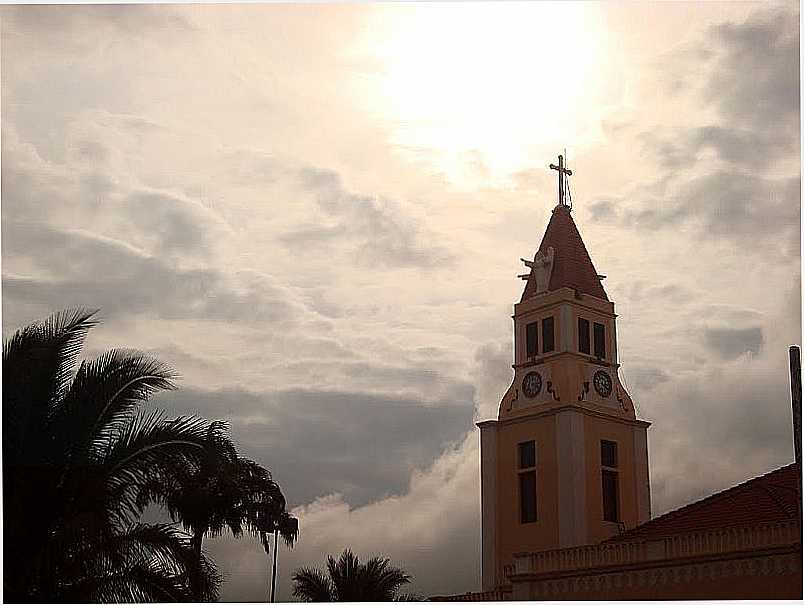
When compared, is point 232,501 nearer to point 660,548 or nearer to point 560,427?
point 560,427

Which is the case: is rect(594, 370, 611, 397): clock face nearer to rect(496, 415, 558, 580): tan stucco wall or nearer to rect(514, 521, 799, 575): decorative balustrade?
rect(496, 415, 558, 580): tan stucco wall

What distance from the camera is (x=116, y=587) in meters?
8.10

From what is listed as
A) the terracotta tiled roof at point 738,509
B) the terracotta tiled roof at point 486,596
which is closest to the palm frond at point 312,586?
the terracotta tiled roof at point 486,596

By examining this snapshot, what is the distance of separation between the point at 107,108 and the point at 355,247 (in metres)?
1.86

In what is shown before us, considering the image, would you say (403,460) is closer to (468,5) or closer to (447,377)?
(447,377)

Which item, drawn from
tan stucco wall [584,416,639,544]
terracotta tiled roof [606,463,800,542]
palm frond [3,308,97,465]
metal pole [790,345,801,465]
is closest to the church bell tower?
tan stucco wall [584,416,639,544]

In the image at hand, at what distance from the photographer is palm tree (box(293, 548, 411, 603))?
338 inches

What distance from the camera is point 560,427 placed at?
9.31m

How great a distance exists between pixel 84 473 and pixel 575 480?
3.23 m

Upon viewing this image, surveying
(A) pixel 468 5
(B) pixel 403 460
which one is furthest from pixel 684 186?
(B) pixel 403 460

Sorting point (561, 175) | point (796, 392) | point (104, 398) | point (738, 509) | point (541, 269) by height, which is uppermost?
point (561, 175)

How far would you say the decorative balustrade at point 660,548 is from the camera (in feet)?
27.7

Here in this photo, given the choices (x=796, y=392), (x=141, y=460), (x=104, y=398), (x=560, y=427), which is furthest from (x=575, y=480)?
(x=104, y=398)

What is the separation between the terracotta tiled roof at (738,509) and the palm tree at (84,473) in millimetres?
2911
